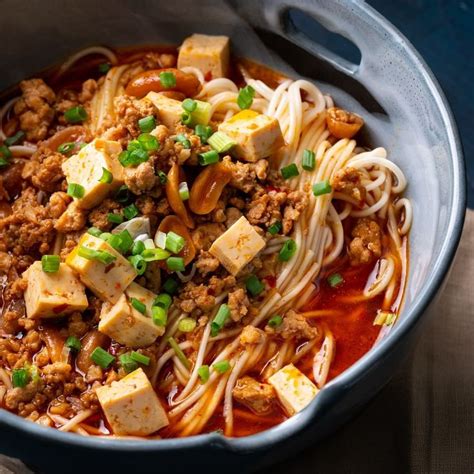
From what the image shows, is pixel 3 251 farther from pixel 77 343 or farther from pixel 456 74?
pixel 456 74

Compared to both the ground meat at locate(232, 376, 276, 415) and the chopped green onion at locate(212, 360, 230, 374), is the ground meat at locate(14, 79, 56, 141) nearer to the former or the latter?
the chopped green onion at locate(212, 360, 230, 374)

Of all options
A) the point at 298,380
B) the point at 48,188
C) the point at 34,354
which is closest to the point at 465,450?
the point at 298,380

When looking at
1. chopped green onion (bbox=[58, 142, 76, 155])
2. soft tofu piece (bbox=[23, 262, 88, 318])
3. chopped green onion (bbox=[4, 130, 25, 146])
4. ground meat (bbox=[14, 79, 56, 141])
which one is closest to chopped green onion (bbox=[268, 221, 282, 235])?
soft tofu piece (bbox=[23, 262, 88, 318])

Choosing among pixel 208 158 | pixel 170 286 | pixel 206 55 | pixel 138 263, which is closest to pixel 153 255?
pixel 138 263

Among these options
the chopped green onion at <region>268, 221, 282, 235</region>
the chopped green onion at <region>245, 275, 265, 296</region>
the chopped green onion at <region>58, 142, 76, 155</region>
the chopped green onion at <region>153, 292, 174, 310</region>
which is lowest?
the chopped green onion at <region>58, 142, 76, 155</region>

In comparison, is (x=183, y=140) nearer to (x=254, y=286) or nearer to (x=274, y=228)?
(x=274, y=228)

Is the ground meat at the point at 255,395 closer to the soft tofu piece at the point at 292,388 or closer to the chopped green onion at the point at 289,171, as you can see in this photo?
the soft tofu piece at the point at 292,388
